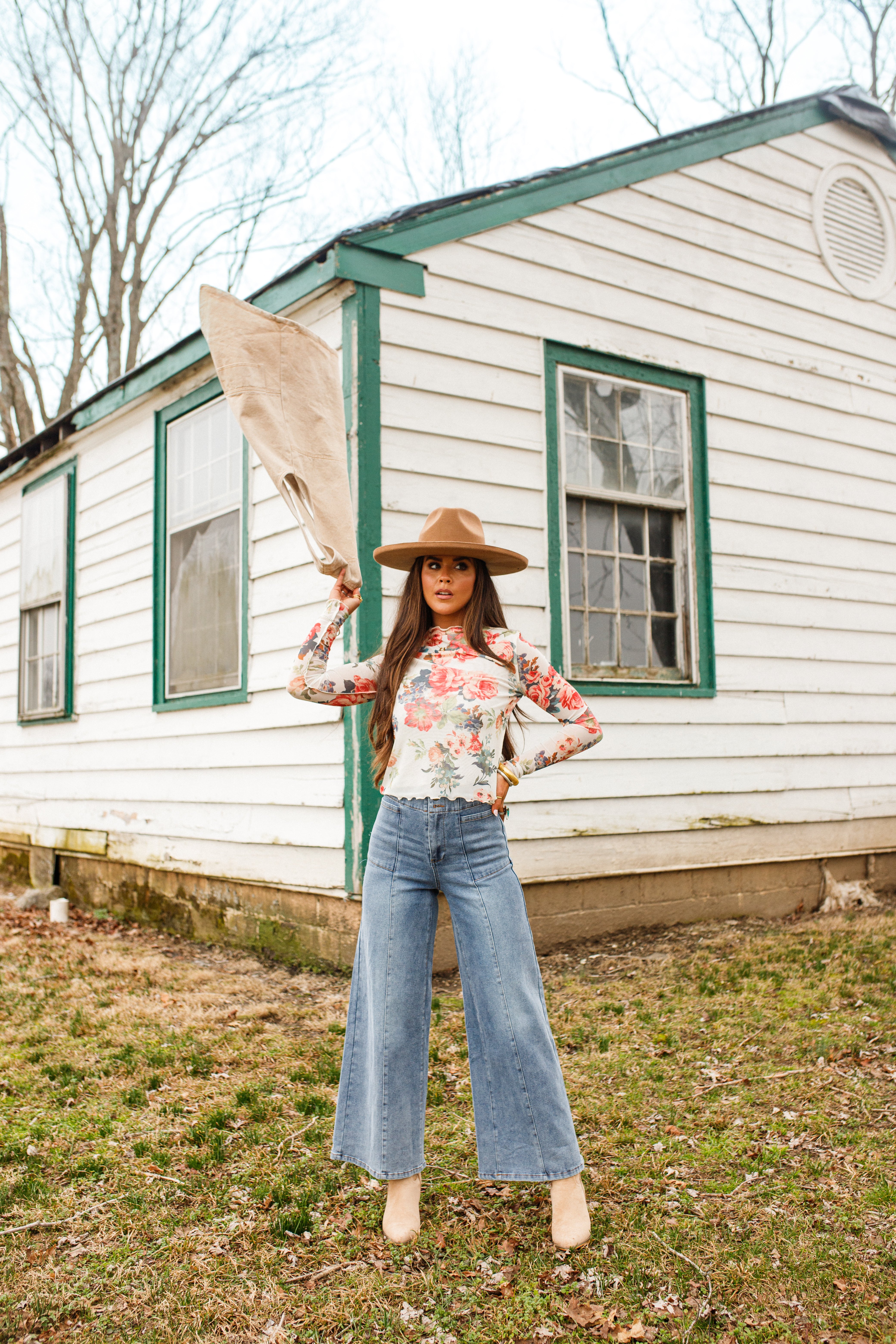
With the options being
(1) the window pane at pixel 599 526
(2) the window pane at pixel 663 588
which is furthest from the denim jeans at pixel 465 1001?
(2) the window pane at pixel 663 588

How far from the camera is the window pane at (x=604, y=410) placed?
6320 millimetres

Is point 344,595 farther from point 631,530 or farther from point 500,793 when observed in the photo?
point 631,530

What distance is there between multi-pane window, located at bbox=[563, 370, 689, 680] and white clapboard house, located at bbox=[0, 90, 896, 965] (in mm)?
21

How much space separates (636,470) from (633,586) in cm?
72

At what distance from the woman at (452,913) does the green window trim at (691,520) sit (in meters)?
2.99

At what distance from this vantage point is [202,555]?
668 centimetres

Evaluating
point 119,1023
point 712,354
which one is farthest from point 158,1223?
point 712,354

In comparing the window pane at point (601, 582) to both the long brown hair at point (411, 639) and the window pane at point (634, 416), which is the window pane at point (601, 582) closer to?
the window pane at point (634, 416)

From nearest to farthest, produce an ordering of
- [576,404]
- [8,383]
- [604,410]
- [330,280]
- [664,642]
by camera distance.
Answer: [330,280]
[576,404]
[604,410]
[664,642]
[8,383]

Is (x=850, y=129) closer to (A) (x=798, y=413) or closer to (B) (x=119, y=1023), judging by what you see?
(A) (x=798, y=413)

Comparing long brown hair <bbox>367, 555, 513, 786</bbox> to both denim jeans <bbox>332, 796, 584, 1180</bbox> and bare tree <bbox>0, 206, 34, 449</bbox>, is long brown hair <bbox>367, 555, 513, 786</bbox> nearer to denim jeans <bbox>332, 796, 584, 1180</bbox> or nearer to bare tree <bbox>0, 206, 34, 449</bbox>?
denim jeans <bbox>332, 796, 584, 1180</bbox>

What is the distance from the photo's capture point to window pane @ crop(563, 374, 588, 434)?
20.3 ft

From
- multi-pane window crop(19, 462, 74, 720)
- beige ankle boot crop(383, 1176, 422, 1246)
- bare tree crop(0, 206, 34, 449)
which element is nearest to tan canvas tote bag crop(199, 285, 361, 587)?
beige ankle boot crop(383, 1176, 422, 1246)

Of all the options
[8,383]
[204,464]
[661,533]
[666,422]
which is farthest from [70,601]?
[8,383]
